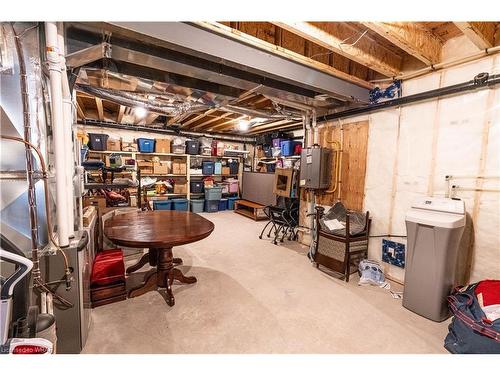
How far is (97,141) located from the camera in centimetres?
469

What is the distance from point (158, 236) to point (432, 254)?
8.11 ft

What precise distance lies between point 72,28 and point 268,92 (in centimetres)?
177

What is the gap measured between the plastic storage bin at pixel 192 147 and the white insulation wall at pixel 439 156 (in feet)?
14.3

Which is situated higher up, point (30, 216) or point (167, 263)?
point (30, 216)

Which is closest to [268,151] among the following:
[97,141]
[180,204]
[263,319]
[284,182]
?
[284,182]

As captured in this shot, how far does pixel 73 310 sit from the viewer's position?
4.91 ft

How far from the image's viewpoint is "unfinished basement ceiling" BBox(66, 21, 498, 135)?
1.62 m

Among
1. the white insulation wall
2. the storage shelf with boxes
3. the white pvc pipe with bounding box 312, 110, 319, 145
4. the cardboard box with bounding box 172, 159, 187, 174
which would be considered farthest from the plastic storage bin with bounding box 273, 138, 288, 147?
the white insulation wall

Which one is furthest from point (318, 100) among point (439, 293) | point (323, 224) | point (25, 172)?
point (25, 172)

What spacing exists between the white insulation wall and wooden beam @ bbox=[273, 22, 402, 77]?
1.34ft

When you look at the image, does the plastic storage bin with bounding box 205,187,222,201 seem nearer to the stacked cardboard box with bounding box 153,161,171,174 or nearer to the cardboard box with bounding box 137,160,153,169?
the stacked cardboard box with bounding box 153,161,171,174

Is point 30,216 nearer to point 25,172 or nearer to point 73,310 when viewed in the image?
point 25,172

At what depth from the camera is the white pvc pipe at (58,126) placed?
1334 millimetres

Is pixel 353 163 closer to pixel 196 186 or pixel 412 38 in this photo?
pixel 412 38
